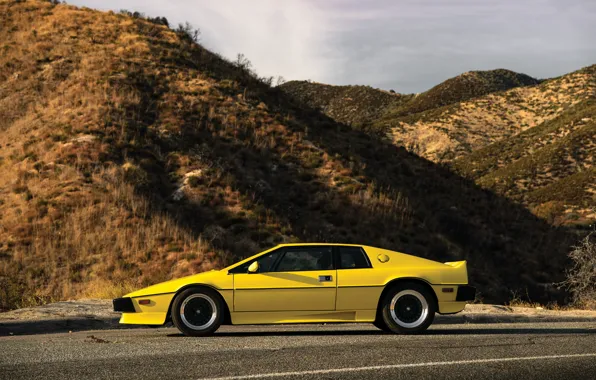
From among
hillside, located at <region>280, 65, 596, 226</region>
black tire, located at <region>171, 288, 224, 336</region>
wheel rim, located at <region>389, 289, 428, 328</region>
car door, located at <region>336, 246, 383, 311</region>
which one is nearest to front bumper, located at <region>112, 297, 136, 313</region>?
black tire, located at <region>171, 288, 224, 336</region>

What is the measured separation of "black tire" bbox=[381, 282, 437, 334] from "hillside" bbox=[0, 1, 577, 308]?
8314 millimetres

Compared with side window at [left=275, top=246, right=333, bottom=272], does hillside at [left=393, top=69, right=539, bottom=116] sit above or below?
above

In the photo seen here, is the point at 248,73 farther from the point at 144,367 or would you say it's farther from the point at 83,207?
the point at 144,367

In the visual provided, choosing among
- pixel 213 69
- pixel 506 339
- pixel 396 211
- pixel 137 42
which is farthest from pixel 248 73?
pixel 506 339

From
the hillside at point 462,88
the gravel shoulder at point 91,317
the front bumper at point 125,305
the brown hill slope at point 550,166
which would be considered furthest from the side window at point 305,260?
the hillside at point 462,88

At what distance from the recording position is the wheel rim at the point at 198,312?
31.7 ft

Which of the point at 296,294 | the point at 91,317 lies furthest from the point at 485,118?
the point at 296,294

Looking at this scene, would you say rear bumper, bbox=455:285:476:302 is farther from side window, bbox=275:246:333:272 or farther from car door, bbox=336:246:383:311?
side window, bbox=275:246:333:272

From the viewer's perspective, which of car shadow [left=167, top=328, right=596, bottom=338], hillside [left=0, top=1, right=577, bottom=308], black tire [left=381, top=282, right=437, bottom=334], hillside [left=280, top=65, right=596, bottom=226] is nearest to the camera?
black tire [left=381, top=282, right=437, bottom=334]

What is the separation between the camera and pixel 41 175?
2839 centimetres

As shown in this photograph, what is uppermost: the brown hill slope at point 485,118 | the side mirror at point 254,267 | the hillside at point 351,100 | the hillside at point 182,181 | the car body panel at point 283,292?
the hillside at point 351,100

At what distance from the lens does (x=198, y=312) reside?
32.0ft

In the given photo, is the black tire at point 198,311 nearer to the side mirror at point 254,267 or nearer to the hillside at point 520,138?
the side mirror at point 254,267

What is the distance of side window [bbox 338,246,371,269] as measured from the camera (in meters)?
10.0
